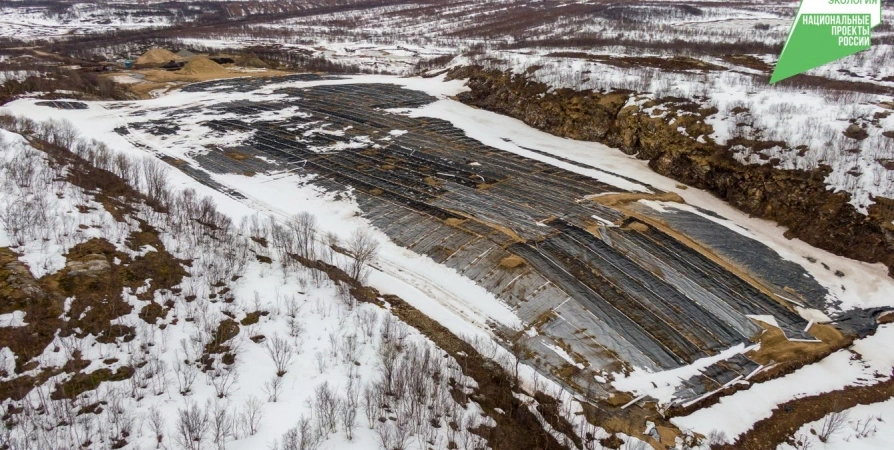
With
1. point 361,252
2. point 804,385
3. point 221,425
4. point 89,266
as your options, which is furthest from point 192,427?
point 804,385

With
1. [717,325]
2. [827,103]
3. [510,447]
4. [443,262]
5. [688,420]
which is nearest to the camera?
[510,447]

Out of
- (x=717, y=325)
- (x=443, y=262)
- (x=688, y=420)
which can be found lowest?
(x=688, y=420)

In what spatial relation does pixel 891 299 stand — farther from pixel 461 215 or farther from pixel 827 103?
pixel 461 215

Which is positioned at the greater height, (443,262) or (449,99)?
(449,99)

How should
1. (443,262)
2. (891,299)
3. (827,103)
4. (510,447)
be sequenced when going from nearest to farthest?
1. (510,447)
2. (891,299)
3. (443,262)
4. (827,103)

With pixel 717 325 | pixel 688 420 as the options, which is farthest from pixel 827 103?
pixel 688 420

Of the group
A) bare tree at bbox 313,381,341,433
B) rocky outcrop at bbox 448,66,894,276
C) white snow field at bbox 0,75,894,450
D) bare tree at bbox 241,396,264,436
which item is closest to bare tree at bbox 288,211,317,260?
white snow field at bbox 0,75,894,450

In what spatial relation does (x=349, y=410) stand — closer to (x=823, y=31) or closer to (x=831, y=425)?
(x=831, y=425)
